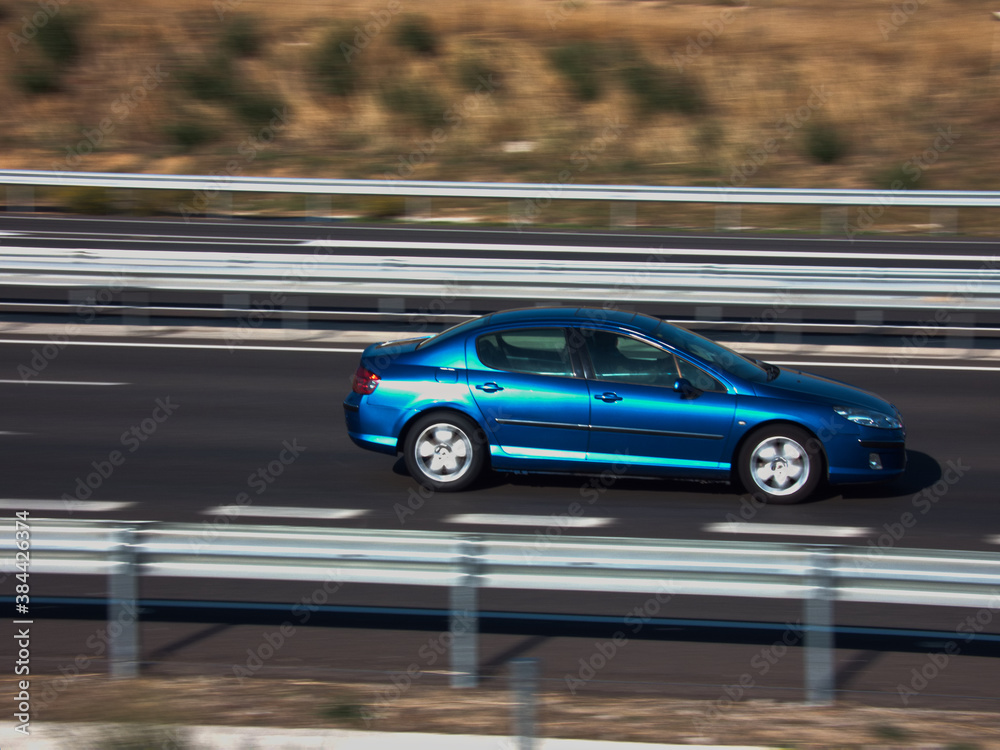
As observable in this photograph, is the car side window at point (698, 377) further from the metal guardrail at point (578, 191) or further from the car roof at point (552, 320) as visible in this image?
the metal guardrail at point (578, 191)

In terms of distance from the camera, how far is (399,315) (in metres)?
15.7

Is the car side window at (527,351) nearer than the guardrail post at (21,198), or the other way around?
the car side window at (527,351)

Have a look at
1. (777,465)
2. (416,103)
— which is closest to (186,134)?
(416,103)

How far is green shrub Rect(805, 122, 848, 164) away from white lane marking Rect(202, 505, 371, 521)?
2360cm

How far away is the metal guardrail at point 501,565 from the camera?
5.52m

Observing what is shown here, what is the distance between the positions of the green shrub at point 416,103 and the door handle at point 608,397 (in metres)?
25.7

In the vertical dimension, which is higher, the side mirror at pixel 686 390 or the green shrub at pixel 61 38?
the green shrub at pixel 61 38

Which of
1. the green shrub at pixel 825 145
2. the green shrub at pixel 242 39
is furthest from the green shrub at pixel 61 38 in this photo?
the green shrub at pixel 825 145

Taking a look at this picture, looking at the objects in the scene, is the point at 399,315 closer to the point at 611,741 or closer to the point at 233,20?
the point at 611,741

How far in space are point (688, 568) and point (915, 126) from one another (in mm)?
28889
